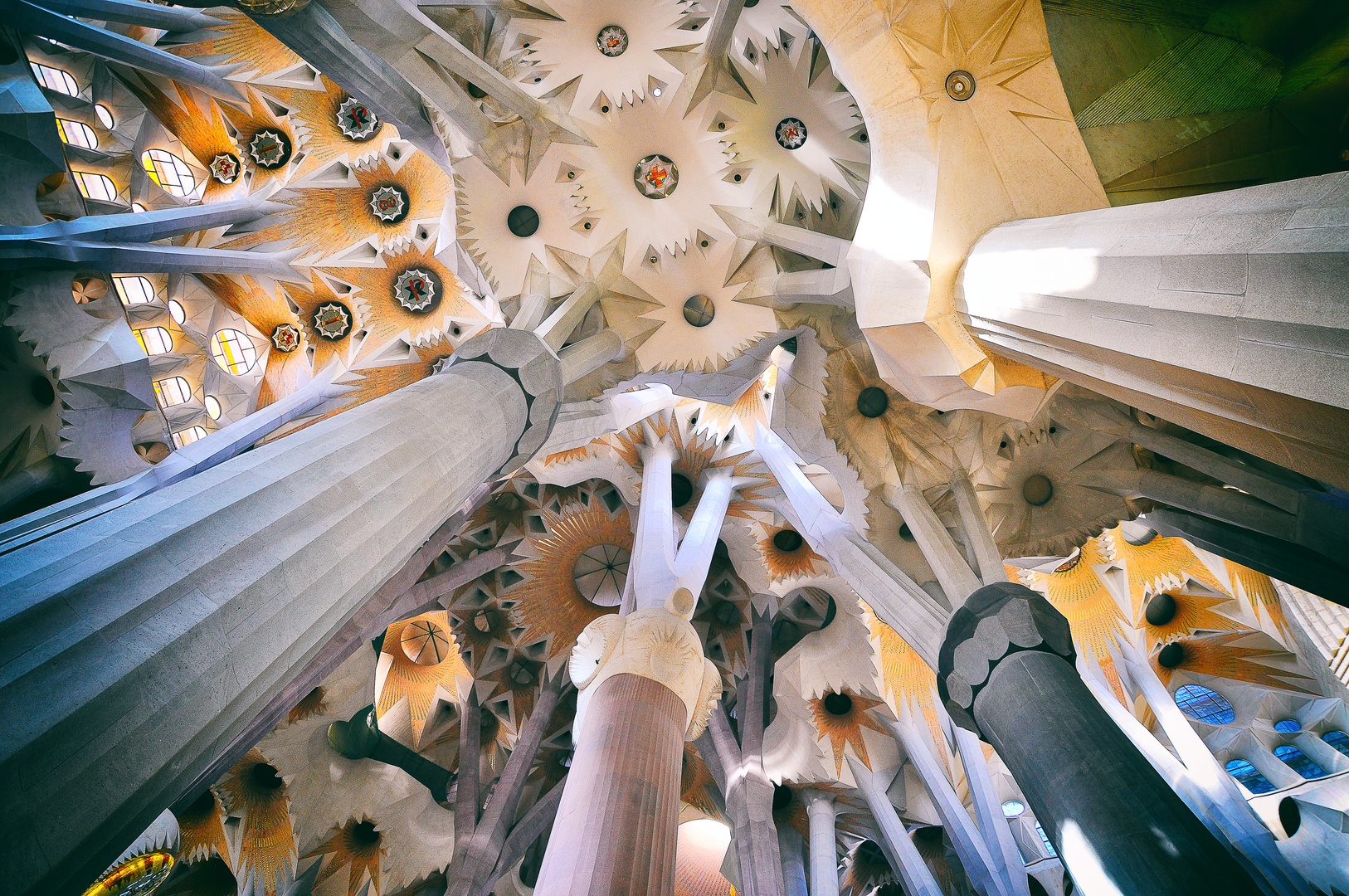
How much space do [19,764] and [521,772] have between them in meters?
10.6

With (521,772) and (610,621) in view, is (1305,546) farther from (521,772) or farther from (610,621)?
(521,772)

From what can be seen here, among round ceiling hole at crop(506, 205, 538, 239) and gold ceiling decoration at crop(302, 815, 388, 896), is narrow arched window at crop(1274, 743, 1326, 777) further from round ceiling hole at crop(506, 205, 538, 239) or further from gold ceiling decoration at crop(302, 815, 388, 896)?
gold ceiling decoration at crop(302, 815, 388, 896)

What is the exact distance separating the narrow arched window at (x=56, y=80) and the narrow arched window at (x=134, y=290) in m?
2.55

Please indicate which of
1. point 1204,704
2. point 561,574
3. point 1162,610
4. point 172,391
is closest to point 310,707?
point 561,574

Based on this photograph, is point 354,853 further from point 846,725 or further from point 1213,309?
point 1213,309

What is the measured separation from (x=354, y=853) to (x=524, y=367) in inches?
413

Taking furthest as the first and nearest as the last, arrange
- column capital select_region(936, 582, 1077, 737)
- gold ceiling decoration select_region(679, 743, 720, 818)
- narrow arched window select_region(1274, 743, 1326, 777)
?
gold ceiling decoration select_region(679, 743, 720, 818), narrow arched window select_region(1274, 743, 1326, 777), column capital select_region(936, 582, 1077, 737)

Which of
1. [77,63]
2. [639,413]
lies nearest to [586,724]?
[639,413]

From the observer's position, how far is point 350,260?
11.1 m

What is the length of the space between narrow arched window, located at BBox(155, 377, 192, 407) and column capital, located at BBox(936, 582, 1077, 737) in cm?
1175

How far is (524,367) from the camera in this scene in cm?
581

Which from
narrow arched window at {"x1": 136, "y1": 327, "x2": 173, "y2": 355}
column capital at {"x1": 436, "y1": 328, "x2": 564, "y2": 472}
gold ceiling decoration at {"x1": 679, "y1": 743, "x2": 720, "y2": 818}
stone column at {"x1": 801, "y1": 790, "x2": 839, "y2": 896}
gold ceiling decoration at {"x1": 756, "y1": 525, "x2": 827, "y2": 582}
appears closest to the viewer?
column capital at {"x1": 436, "y1": 328, "x2": 564, "y2": 472}

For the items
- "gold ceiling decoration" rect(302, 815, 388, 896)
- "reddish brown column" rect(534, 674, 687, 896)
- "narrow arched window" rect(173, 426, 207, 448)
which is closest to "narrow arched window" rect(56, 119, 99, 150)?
"narrow arched window" rect(173, 426, 207, 448)

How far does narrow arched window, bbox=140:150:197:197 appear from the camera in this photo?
1029cm
